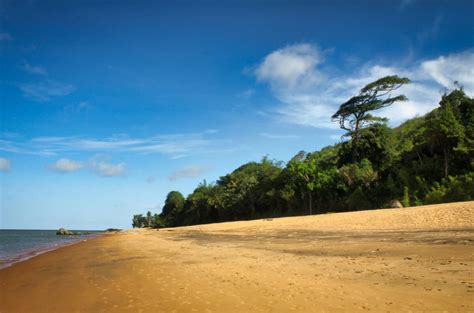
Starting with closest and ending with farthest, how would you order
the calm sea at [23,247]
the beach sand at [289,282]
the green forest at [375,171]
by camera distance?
the beach sand at [289,282]
the calm sea at [23,247]
the green forest at [375,171]

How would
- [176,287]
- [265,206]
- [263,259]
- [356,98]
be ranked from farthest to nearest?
1. [265,206]
2. [356,98]
3. [263,259]
4. [176,287]

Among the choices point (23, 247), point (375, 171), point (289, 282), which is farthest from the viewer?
point (375, 171)

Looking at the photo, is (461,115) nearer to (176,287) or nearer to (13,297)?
(176,287)

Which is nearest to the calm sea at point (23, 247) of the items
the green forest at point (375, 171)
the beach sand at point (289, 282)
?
the beach sand at point (289, 282)

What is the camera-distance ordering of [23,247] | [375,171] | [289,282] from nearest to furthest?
[289,282]
[23,247]
[375,171]

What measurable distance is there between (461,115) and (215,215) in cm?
6037

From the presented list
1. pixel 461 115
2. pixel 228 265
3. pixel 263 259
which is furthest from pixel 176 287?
pixel 461 115

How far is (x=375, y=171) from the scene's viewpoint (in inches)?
1656

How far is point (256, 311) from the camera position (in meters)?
6.00

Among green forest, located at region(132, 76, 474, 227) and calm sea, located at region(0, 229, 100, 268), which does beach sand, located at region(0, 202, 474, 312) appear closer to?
calm sea, located at region(0, 229, 100, 268)

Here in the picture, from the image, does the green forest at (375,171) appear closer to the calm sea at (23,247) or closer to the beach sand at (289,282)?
the beach sand at (289,282)

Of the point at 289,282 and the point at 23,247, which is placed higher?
the point at 289,282

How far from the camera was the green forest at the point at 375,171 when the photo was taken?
106 feet

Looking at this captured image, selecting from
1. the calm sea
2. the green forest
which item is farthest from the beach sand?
the green forest
